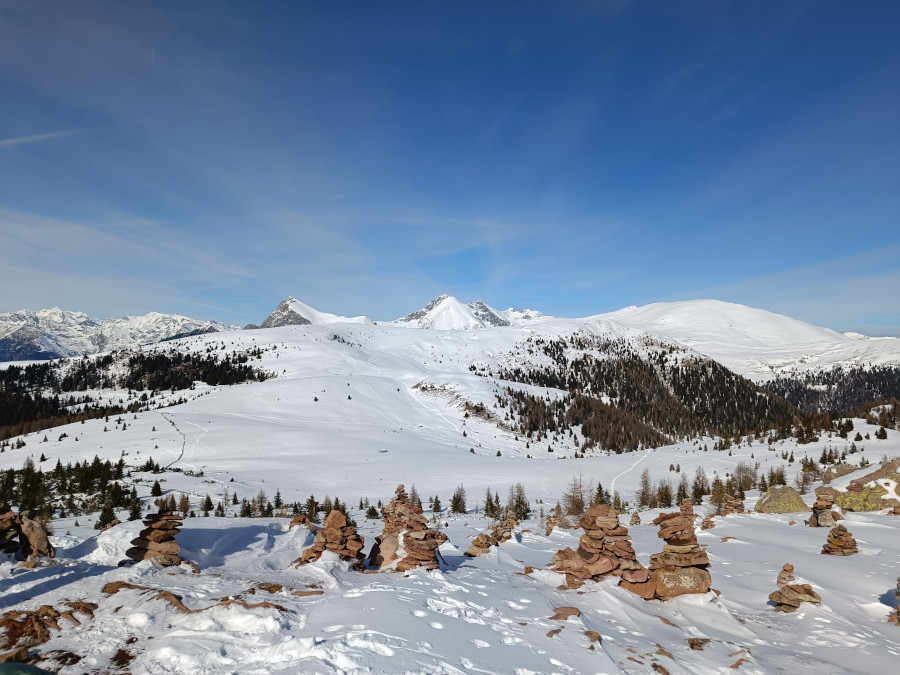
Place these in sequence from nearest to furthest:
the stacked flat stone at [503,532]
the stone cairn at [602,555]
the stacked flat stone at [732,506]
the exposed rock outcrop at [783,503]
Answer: the stone cairn at [602,555], the stacked flat stone at [503,532], the exposed rock outcrop at [783,503], the stacked flat stone at [732,506]

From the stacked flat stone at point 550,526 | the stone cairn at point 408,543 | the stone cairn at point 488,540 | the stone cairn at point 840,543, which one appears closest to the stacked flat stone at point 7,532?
the stone cairn at point 408,543

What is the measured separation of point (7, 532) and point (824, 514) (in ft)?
87.5

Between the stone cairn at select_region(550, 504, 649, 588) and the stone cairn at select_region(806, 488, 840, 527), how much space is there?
1343cm

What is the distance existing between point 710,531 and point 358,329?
157 m

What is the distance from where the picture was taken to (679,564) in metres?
10.4

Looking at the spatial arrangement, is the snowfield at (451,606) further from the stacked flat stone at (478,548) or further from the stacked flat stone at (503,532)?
the stacked flat stone at (478,548)

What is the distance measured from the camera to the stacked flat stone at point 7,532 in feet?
27.7

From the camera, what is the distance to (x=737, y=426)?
129000 millimetres

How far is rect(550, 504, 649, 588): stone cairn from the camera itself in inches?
422

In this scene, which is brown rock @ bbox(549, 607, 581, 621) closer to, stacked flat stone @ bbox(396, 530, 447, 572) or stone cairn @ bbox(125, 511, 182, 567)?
stacked flat stone @ bbox(396, 530, 447, 572)

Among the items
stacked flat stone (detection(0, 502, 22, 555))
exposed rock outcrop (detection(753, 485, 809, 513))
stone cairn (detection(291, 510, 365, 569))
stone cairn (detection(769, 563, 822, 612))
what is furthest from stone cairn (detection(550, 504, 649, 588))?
exposed rock outcrop (detection(753, 485, 809, 513))

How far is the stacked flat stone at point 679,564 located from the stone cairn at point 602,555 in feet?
1.25

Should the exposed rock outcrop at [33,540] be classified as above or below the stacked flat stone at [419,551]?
above

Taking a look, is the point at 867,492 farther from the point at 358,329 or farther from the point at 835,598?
the point at 358,329
